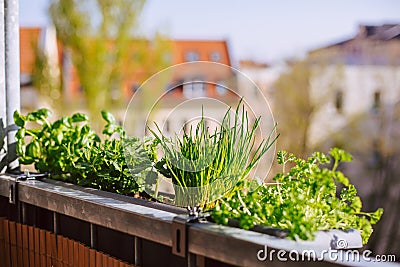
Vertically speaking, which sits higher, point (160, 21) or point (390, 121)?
point (160, 21)

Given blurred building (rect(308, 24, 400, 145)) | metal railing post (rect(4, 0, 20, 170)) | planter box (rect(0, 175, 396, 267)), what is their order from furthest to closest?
blurred building (rect(308, 24, 400, 145)), metal railing post (rect(4, 0, 20, 170)), planter box (rect(0, 175, 396, 267))

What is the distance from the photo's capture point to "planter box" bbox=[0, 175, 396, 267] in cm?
87

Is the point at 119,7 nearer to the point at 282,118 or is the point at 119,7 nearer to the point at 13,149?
the point at 282,118

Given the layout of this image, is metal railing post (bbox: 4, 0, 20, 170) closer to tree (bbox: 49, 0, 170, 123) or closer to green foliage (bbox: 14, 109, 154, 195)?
green foliage (bbox: 14, 109, 154, 195)

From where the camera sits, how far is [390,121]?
549cm

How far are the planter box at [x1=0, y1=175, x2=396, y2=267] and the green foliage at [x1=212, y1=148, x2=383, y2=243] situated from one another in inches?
0.8

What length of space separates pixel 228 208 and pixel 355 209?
0.69 ft

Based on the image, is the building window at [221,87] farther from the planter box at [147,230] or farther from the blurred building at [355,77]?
A: the blurred building at [355,77]

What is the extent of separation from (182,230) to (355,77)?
487 centimetres

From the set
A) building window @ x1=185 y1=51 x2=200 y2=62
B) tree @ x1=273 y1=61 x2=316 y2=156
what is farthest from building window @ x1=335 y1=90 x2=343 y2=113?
building window @ x1=185 y1=51 x2=200 y2=62

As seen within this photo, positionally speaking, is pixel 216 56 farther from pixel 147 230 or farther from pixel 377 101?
pixel 147 230

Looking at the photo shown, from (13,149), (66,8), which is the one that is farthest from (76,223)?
(66,8)

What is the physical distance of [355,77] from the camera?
219 inches

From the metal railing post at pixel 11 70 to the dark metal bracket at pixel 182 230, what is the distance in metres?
0.76
